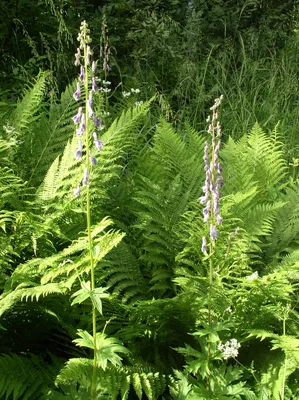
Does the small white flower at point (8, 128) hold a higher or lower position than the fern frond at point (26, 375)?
higher

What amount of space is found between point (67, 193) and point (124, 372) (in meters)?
0.89

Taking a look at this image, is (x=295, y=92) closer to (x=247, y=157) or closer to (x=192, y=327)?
(x=247, y=157)

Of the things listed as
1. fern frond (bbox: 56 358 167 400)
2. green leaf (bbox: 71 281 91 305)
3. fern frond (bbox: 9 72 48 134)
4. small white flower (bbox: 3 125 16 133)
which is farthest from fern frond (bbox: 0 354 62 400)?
fern frond (bbox: 9 72 48 134)

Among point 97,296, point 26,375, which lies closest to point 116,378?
point 26,375

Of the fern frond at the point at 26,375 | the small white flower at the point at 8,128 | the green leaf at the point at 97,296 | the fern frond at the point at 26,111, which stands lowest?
the fern frond at the point at 26,375

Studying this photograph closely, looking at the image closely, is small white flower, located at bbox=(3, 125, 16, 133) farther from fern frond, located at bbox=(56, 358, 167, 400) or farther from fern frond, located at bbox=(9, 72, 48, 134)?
fern frond, located at bbox=(56, 358, 167, 400)

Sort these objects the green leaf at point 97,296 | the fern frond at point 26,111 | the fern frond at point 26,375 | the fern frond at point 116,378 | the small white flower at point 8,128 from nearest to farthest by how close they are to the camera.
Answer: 1. the green leaf at point 97,296
2. the fern frond at point 116,378
3. the fern frond at point 26,375
4. the small white flower at point 8,128
5. the fern frond at point 26,111

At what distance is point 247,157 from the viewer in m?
3.07

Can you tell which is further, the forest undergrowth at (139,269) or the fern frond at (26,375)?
the fern frond at (26,375)

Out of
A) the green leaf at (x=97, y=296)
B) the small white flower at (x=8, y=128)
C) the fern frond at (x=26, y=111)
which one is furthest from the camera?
the fern frond at (x=26, y=111)

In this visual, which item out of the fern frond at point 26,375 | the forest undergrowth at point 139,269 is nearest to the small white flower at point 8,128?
the forest undergrowth at point 139,269

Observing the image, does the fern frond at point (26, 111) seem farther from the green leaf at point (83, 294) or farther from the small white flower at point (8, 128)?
the green leaf at point (83, 294)

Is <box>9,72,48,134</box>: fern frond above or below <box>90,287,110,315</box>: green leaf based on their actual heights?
above

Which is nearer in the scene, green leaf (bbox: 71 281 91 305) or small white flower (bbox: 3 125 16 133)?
green leaf (bbox: 71 281 91 305)
